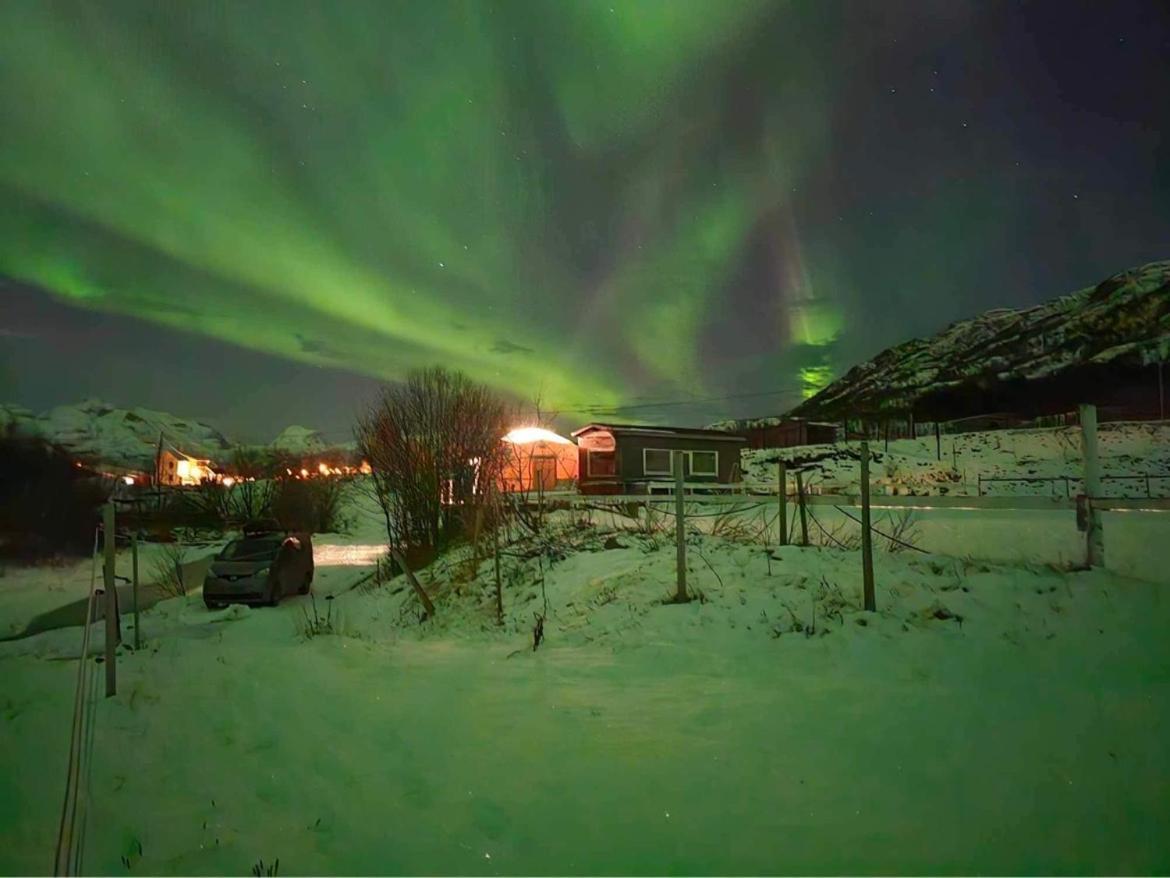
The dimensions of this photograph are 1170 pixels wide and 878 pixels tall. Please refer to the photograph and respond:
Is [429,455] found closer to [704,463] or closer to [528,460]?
[528,460]

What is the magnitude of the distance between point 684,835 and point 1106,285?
101ft

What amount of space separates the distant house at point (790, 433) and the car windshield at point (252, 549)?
136ft

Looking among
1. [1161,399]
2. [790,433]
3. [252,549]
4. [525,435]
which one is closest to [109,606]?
[252,549]

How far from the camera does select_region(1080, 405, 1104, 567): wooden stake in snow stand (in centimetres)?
727

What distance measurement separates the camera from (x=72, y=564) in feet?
64.8

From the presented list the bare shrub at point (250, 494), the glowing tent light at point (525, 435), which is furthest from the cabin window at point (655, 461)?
the bare shrub at point (250, 494)

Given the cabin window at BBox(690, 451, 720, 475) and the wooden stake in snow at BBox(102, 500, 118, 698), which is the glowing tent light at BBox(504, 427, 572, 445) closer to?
the cabin window at BBox(690, 451, 720, 475)

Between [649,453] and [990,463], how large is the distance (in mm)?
16244

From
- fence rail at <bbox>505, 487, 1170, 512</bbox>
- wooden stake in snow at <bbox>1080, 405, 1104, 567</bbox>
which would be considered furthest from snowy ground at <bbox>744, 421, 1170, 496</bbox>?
wooden stake in snow at <bbox>1080, 405, 1104, 567</bbox>

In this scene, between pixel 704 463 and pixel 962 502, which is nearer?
pixel 962 502

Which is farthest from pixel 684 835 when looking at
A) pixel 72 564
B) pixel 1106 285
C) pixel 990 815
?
pixel 1106 285

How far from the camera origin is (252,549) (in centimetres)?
1566

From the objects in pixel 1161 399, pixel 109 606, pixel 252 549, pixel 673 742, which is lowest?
pixel 673 742

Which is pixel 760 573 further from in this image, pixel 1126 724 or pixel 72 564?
pixel 72 564
